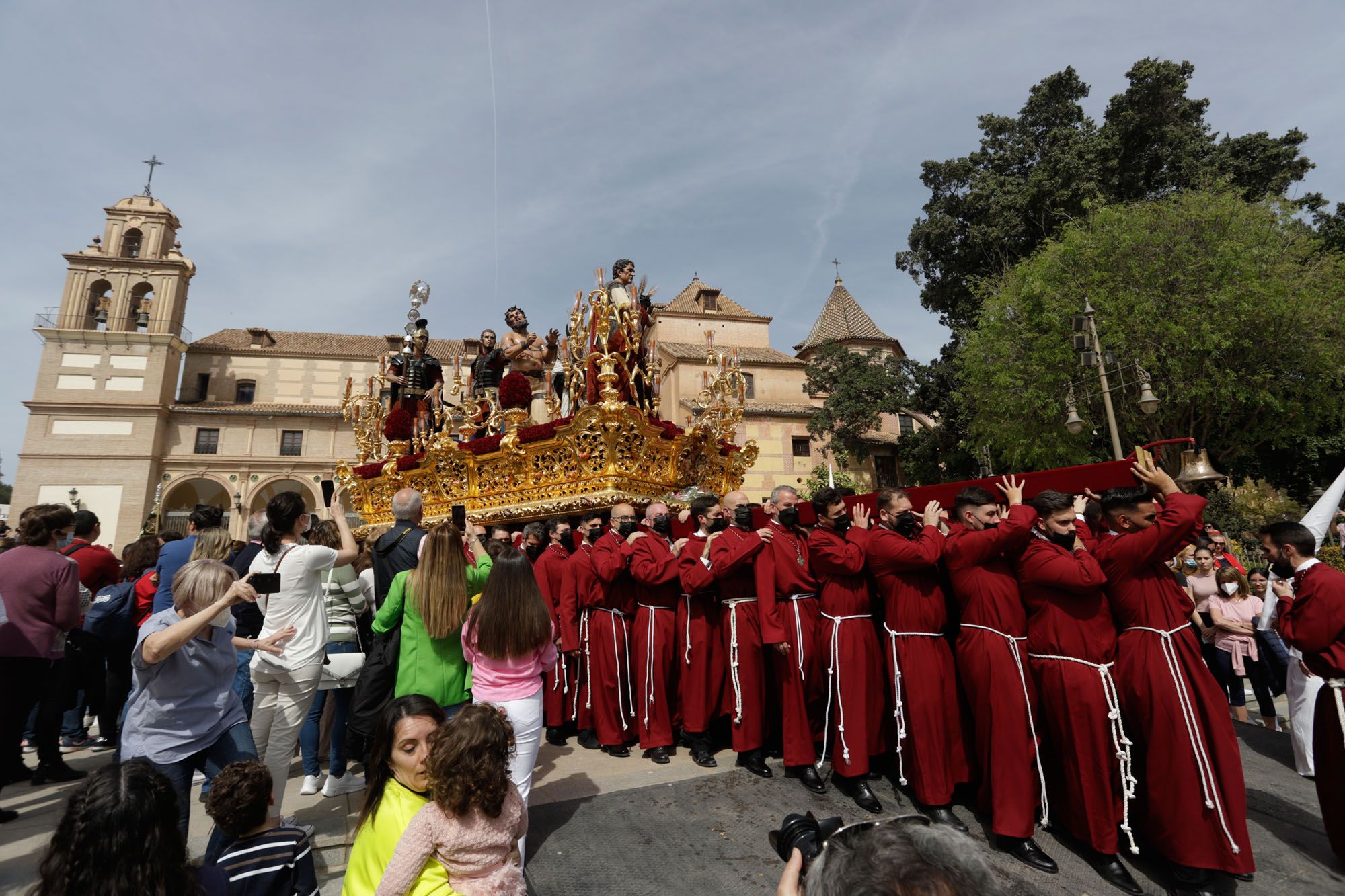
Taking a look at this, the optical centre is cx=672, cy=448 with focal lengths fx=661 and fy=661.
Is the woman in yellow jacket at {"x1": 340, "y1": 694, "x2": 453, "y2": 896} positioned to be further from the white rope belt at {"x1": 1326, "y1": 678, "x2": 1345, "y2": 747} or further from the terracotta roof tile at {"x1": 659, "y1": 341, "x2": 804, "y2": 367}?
the terracotta roof tile at {"x1": 659, "y1": 341, "x2": 804, "y2": 367}

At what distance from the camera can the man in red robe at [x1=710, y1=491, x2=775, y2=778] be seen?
16.4 ft

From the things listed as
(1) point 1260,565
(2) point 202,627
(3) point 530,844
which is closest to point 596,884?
(3) point 530,844

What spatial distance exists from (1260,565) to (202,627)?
61.4 feet

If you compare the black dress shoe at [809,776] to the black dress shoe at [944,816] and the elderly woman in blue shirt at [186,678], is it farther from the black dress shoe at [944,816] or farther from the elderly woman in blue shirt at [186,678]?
the elderly woman in blue shirt at [186,678]

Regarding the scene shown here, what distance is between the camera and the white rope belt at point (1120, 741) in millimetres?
3566

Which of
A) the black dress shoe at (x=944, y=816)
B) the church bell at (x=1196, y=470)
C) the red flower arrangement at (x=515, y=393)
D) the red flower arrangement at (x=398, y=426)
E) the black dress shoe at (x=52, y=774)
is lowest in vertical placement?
the black dress shoe at (x=52, y=774)

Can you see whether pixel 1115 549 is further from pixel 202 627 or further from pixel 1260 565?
pixel 1260 565

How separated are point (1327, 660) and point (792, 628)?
10.0 ft

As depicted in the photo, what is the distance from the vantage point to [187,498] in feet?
124

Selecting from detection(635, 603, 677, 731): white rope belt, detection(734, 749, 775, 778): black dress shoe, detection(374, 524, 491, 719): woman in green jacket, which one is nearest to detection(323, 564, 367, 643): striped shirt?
detection(374, 524, 491, 719): woman in green jacket

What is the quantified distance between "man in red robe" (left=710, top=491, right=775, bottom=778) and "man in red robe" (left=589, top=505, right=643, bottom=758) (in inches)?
39.3

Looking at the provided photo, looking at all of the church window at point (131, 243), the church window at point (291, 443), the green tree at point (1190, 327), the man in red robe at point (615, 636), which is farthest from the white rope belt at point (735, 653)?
the church window at point (131, 243)

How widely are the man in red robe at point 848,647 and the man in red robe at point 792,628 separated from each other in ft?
0.47

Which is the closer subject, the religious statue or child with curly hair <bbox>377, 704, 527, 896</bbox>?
child with curly hair <bbox>377, 704, 527, 896</bbox>
